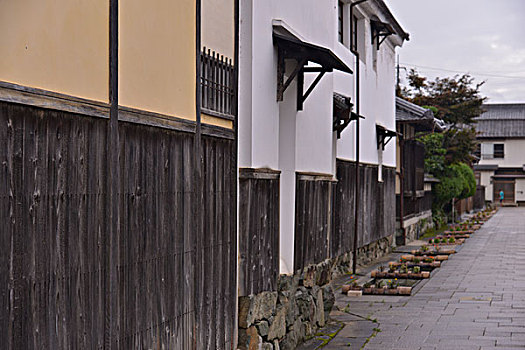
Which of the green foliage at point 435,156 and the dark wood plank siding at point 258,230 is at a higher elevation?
the green foliage at point 435,156

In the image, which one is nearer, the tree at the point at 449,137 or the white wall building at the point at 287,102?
the white wall building at the point at 287,102

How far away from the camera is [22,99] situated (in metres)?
4.20

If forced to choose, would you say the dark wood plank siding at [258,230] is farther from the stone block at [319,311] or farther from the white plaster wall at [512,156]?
the white plaster wall at [512,156]

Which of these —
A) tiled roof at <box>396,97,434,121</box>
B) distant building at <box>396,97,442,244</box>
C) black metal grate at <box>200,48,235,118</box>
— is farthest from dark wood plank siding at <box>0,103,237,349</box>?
distant building at <box>396,97,442,244</box>

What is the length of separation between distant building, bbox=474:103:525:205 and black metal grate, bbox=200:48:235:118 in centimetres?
6403

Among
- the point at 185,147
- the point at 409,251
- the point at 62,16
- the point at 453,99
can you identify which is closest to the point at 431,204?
the point at 453,99

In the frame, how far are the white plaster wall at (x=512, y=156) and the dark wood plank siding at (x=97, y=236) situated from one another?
69707mm

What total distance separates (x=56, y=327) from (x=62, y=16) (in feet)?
6.14

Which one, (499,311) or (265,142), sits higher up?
(265,142)

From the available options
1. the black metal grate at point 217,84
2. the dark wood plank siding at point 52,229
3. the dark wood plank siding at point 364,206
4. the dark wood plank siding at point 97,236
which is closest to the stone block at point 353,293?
the dark wood plank siding at point 364,206

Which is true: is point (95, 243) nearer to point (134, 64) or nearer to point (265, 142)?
point (134, 64)

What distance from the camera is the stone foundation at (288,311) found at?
820cm

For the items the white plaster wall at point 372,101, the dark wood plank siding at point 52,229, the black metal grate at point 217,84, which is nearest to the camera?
the dark wood plank siding at point 52,229

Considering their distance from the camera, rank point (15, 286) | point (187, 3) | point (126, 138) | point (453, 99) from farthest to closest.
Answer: point (453, 99) → point (187, 3) → point (126, 138) → point (15, 286)
